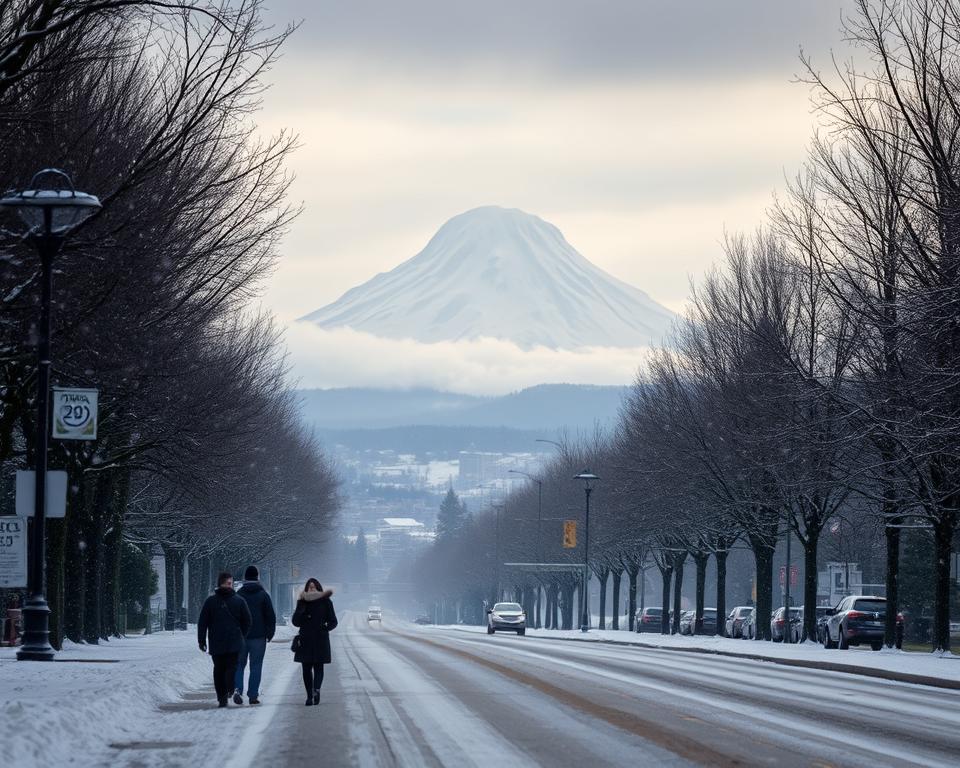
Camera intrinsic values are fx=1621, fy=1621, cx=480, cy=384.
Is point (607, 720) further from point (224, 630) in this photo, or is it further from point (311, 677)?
point (224, 630)

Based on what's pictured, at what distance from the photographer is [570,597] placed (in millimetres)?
103938

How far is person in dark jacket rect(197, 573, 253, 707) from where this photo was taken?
1997cm

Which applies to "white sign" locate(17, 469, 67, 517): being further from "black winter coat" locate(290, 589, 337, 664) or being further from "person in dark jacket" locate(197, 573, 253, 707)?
"black winter coat" locate(290, 589, 337, 664)

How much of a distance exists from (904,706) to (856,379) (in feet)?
64.4

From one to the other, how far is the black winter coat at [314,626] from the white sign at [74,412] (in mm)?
4562

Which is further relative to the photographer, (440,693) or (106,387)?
(106,387)

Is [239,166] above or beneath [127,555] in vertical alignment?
above

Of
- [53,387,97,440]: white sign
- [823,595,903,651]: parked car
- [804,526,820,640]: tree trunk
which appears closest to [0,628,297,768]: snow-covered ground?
[53,387,97,440]: white sign

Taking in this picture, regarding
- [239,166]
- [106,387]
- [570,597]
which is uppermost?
[239,166]

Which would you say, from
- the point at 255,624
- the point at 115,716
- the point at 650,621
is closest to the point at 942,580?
the point at 255,624

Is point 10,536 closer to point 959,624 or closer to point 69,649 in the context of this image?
point 69,649

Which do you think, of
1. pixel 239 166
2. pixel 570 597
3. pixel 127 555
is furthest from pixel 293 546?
pixel 239 166

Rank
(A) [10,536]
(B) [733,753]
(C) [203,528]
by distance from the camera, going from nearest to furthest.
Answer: (B) [733,753], (A) [10,536], (C) [203,528]

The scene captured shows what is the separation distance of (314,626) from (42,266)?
19.9 feet
